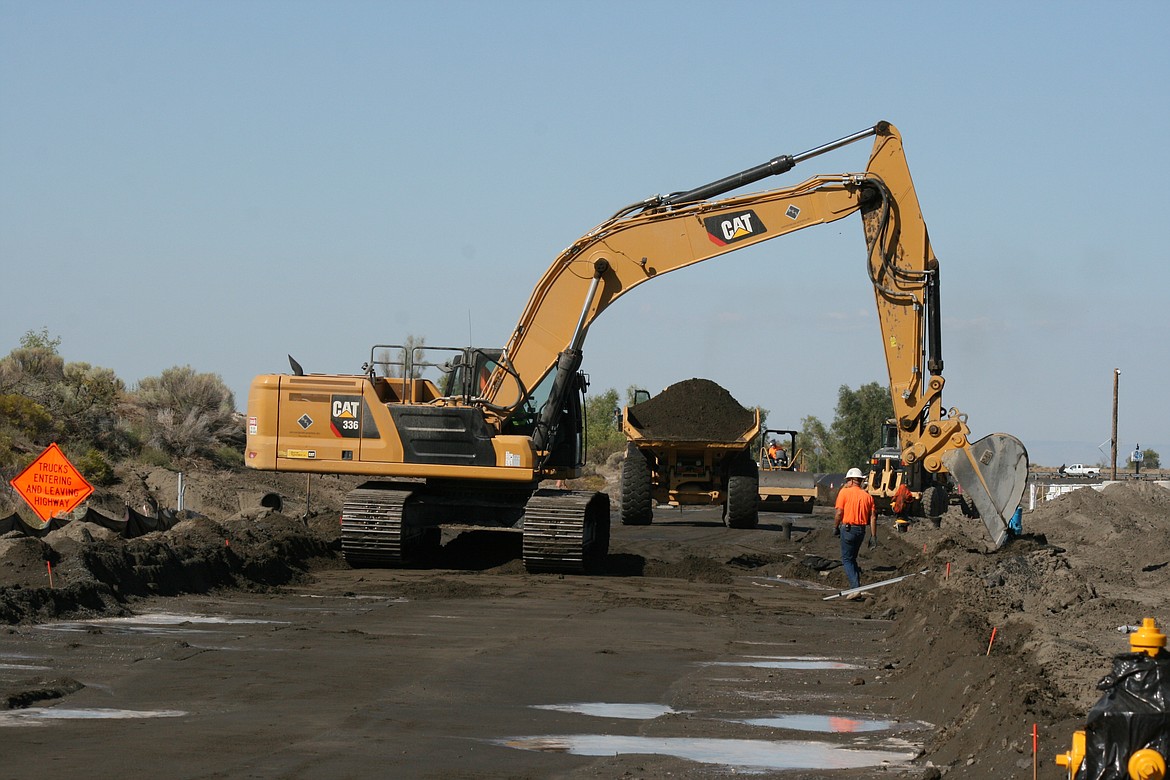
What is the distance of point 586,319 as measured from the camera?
844 inches

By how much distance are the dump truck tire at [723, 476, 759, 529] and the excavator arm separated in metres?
10.2

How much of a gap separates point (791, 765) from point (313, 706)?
132 inches

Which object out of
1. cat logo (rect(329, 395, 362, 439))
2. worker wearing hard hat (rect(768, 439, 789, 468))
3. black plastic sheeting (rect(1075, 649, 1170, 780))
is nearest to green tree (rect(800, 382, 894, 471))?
worker wearing hard hat (rect(768, 439, 789, 468))

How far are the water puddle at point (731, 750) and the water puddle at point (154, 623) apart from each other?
5970 millimetres

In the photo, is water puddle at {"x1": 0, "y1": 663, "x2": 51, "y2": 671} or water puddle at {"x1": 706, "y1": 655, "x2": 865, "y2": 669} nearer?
water puddle at {"x1": 0, "y1": 663, "x2": 51, "y2": 671}

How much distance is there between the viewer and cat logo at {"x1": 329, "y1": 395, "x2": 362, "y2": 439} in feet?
67.5

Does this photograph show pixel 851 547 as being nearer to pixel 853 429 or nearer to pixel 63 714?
pixel 63 714

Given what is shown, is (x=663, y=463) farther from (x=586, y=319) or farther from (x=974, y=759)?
(x=974, y=759)

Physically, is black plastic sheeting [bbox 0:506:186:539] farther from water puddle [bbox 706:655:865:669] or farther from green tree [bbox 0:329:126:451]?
green tree [bbox 0:329:126:451]

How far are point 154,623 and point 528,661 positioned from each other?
13.9 ft

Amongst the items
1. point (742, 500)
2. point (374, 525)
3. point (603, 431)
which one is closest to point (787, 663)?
point (374, 525)

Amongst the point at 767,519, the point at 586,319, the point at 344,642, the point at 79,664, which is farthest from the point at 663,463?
the point at 79,664

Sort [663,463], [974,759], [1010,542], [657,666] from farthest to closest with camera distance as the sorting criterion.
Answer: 1. [663,463]
2. [1010,542]
3. [657,666]
4. [974,759]

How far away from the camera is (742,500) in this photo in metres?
31.6
